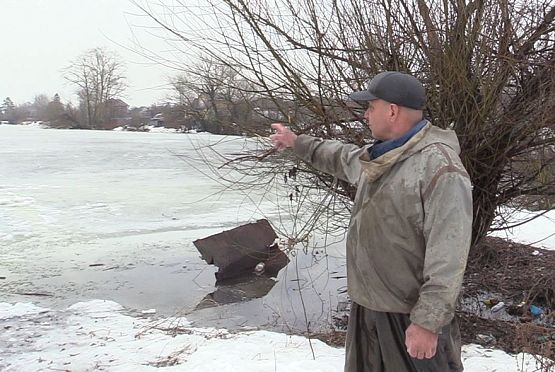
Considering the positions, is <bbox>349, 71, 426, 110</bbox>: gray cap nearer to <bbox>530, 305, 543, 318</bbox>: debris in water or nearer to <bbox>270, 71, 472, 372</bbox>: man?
<bbox>270, 71, 472, 372</bbox>: man

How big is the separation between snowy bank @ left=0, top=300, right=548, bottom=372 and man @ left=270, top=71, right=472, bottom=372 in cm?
208

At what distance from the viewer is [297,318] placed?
730cm

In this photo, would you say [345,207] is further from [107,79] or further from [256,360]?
[107,79]

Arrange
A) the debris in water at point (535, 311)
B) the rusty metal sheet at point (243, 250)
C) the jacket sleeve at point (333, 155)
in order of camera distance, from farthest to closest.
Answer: the rusty metal sheet at point (243, 250) < the debris in water at point (535, 311) < the jacket sleeve at point (333, 155)

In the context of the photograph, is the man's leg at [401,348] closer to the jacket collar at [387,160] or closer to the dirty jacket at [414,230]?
the dirty jacket at [414,230]

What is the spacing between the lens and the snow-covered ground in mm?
5355

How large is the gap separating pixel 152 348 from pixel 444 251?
392cm

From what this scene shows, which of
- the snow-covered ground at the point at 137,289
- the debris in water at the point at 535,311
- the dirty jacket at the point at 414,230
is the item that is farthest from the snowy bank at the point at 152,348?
the dirty jacket at the point at 414,230


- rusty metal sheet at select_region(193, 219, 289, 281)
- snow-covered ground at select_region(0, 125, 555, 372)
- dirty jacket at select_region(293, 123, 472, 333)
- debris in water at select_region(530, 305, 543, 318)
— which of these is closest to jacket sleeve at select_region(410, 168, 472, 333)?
dirty jacket at select_region(293, 123, 472, 333)

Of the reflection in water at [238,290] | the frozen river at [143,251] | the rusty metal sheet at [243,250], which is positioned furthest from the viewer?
the rusty metal sheet at [243,250]

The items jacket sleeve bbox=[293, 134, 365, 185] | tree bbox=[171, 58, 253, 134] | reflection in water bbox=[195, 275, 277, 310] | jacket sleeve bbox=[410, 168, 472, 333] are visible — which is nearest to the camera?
jacket sleeve bbox=[410, 168, 472, 333]

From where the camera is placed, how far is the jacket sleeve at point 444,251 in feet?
8.03

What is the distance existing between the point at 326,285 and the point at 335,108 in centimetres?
358

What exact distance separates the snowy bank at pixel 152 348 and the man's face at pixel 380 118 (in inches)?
103
